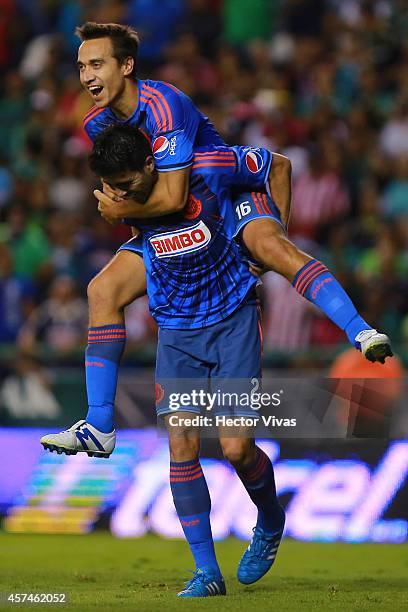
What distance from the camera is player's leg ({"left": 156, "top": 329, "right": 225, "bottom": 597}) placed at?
272 inches

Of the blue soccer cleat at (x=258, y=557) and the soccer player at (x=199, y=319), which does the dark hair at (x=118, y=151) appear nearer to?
the soccer player at (x=199, y=319)

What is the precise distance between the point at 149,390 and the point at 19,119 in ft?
22.3

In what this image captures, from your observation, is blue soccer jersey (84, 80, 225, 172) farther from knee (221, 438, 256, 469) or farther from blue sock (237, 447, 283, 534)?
blue sock (237, 447, 283, 534)

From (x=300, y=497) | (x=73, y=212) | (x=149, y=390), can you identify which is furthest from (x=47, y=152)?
(x=300, y=497)

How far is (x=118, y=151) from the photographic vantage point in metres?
6.60

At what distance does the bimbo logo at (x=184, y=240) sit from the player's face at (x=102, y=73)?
2.55 feet

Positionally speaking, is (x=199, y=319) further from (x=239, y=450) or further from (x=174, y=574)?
(x=174, y=574)

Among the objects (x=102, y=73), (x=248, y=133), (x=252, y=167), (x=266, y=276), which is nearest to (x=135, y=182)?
(x=102, y=73)

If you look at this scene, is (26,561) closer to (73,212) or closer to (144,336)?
(144,336)

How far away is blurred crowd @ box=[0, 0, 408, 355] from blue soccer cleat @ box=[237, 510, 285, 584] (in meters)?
4.43

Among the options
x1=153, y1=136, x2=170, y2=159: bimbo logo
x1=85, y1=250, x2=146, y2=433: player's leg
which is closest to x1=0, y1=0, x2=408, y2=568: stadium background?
x1=85, y1=250, x2=146, y2=433: player's leg

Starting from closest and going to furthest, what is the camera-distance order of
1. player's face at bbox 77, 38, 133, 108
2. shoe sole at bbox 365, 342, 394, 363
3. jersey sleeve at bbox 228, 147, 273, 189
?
shoe sole at bbox 365, 342, 394, 363, player's face at bbox 77, 38, 133, 108, jersey sleeve at bbox 228, 147, 273, 189

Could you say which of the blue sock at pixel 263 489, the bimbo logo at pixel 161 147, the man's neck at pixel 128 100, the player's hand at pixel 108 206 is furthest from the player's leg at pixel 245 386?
the man's neck at pixel 128 100

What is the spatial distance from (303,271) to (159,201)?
83 centimetres
